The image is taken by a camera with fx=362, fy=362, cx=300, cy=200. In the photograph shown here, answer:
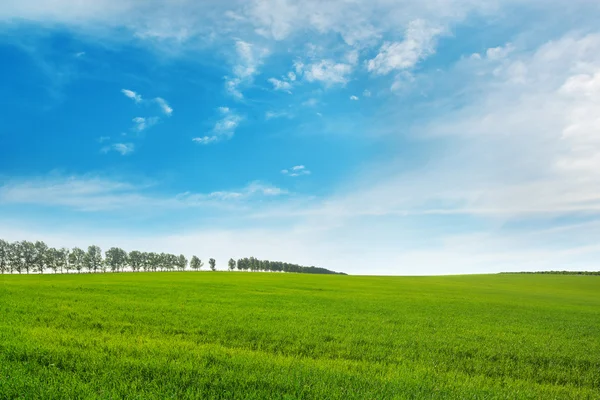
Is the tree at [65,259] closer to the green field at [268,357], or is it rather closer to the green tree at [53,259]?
the green tree at [53,259]

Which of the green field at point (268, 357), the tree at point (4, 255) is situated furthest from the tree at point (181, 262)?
the green field at point (268, 357)

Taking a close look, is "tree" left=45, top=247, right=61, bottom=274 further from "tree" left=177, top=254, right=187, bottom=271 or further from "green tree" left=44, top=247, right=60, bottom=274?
"tree" left=177, top=254, right=187, bottom=271

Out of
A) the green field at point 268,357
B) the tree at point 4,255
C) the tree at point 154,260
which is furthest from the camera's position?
the tree at point 154,260

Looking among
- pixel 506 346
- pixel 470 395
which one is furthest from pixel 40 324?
pixel 506 346

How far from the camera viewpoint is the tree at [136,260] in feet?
528

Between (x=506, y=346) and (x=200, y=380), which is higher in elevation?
(x=200, y=380)

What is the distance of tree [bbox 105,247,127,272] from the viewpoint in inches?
5984

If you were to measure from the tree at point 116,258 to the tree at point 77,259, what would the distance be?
975cm

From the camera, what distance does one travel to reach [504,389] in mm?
8617

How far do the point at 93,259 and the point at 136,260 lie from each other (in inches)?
807

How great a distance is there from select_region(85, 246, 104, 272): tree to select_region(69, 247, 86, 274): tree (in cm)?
138

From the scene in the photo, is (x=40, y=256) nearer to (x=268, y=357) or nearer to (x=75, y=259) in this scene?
(x=75, y=259)

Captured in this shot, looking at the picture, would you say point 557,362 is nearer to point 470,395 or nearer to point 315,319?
point 470,395

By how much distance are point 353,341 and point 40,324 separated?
435 inches
